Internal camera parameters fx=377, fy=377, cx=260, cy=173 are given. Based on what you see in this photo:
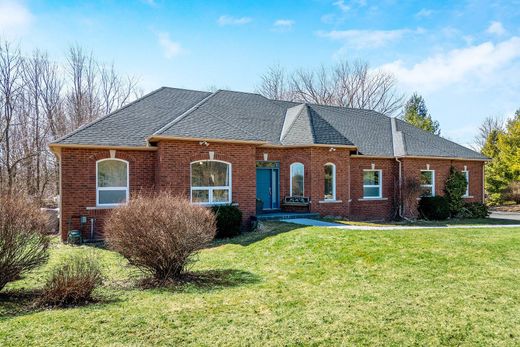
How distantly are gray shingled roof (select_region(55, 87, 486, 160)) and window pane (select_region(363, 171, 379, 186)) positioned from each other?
3.54 ft

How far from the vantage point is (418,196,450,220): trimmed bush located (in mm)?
19984

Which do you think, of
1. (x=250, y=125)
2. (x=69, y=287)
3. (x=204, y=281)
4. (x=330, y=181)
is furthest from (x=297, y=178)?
(x=69, y=287)

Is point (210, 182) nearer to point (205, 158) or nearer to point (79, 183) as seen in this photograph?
point (205, 158)

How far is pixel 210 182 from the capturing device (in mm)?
15047

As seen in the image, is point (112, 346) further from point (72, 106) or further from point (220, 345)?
point (72, 106)

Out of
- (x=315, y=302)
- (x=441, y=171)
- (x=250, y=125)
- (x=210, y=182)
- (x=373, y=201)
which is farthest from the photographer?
(x=441, y=171)

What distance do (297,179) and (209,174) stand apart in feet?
15.4

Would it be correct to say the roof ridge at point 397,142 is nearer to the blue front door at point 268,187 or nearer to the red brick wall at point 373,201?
the red brick wall at point 373,201

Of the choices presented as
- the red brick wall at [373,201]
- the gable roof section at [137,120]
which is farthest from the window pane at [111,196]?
the red brick wall at [373,201]

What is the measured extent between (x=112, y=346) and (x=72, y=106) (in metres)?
30.5

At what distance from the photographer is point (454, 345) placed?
487cm

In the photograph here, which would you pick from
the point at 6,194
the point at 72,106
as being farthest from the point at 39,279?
the point at 72,106

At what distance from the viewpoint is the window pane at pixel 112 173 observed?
47.0 ft

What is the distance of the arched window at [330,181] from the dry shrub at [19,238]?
1274 cm
